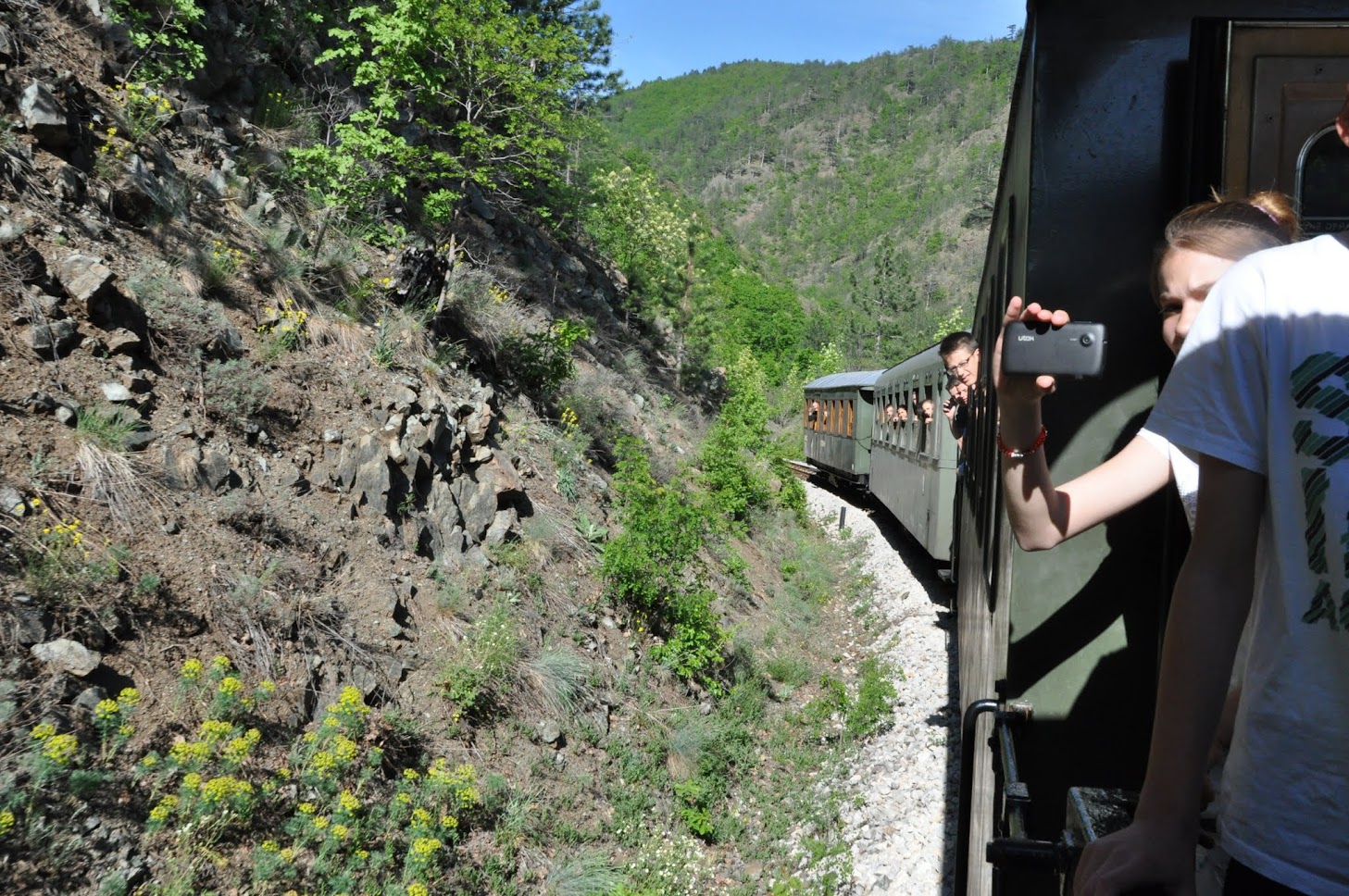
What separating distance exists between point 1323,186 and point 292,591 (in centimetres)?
596

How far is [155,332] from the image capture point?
679 centimetres

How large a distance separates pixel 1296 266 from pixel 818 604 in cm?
1210

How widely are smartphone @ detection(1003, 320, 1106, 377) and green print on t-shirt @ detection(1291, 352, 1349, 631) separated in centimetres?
59

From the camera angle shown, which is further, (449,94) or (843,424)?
(843,424)

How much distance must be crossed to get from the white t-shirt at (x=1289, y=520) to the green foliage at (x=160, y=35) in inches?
423

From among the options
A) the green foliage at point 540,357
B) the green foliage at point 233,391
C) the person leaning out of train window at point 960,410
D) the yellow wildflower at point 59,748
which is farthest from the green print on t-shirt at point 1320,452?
the green foliage at point 540,357

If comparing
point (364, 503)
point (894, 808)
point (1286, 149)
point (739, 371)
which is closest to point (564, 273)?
point (739, 371)

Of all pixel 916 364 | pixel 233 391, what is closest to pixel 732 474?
pixel 916 364

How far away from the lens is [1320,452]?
112 cm

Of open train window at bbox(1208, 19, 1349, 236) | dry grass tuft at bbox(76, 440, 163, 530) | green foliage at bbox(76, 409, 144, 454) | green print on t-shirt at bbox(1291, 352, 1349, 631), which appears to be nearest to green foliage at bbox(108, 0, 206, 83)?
green foliage at bbox(76, 409, 144, 454)

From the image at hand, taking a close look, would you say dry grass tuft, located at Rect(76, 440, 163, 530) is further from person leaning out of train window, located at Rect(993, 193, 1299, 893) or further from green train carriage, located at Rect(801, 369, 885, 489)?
green train carriage, located at Rect(801, 369, 885, 489)

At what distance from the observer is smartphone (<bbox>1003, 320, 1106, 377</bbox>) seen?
173cm

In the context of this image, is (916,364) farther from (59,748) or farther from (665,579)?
(59,748)

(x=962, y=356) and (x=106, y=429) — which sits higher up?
(x=962, y=356)
